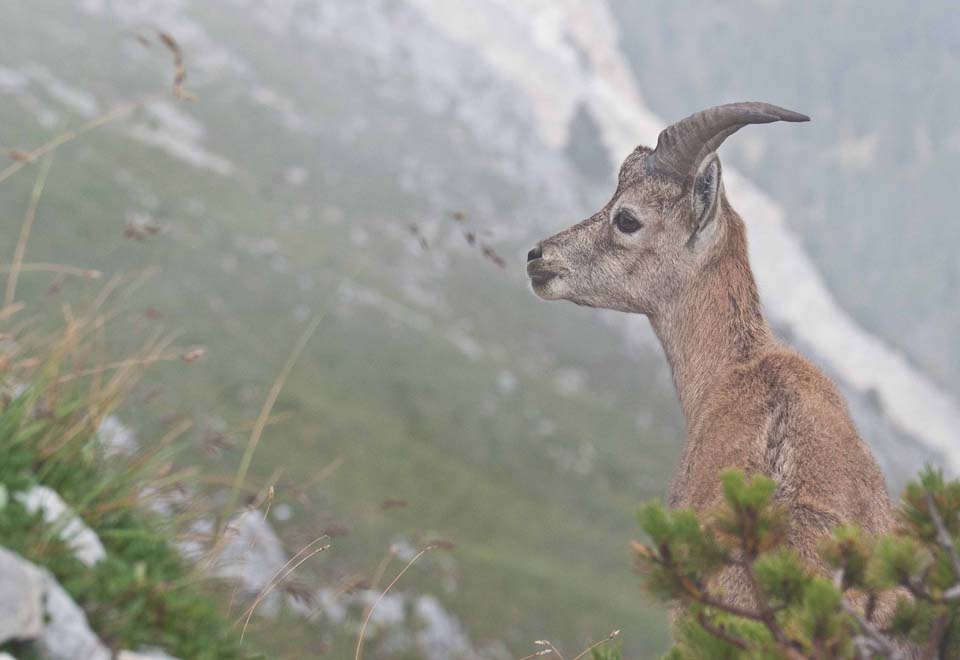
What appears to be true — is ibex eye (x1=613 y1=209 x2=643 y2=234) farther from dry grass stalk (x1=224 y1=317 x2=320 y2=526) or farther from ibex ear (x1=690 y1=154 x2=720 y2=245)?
dry grass stalk (x1=224 y1=317 x2=320 y2=526)

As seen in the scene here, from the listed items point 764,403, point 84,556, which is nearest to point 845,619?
point 764,403

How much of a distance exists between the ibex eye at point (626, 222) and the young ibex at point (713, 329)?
0.01 metres

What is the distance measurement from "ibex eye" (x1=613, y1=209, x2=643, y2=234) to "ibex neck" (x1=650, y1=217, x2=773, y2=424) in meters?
0.78

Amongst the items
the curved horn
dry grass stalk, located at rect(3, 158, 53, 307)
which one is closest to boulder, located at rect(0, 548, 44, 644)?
dry grass stalk, located at rect(3, 158, 53, 307)

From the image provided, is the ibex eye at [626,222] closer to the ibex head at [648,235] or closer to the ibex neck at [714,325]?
the ibex head at [648,235]

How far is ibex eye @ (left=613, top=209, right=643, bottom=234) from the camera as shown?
896 centimetres

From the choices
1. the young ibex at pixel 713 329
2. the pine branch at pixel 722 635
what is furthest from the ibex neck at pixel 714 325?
the pine branch at pixel 722 635

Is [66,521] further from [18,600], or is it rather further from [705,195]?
[705,195]

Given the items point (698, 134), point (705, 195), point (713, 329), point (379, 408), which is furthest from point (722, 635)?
point (379, 408)

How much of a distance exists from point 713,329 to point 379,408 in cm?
11600

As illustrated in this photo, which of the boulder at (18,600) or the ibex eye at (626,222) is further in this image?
the ibex eye at (626,222)

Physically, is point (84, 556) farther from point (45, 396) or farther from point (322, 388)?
point (322, 388)

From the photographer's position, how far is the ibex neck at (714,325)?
26.2 ft

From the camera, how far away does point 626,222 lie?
9.03m
